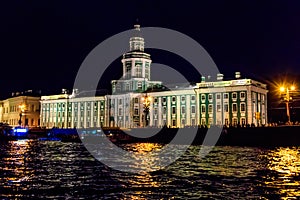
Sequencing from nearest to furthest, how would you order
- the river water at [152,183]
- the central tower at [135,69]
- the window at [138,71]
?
1. the river water at [152,183]
2. the central tower at [135,69]
3. the window at [138,71]

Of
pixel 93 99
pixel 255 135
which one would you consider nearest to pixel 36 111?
pixel 93 99

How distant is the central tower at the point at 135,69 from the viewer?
342 ft

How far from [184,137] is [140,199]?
53447 mm

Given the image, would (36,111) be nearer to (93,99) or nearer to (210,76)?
(93,99)

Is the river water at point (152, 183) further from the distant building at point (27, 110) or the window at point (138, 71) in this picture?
the distant building at point (27, 110)

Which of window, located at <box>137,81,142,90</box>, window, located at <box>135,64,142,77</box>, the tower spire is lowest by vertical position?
window, located at <box>137,81,142,90</box>

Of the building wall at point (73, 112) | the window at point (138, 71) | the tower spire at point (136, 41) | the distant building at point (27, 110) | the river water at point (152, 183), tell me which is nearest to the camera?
the river water at point (152, 183)

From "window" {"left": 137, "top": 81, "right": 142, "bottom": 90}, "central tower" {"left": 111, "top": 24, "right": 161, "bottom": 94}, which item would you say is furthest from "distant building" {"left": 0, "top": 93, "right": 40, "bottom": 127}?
"window" {"left": 137, "top": 81, "right": 142, "bottom": 90}

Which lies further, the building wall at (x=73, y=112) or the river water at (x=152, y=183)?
the building wall at (x=73, y=112)

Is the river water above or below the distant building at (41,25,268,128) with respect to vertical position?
below

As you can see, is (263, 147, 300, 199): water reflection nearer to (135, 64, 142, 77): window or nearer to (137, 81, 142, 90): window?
(137, 81, 142, 90): window

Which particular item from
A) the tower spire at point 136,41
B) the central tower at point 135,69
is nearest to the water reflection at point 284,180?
the central tower at point 135,69

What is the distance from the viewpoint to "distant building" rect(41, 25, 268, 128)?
275 feet

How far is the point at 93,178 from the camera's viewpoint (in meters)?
18.2
